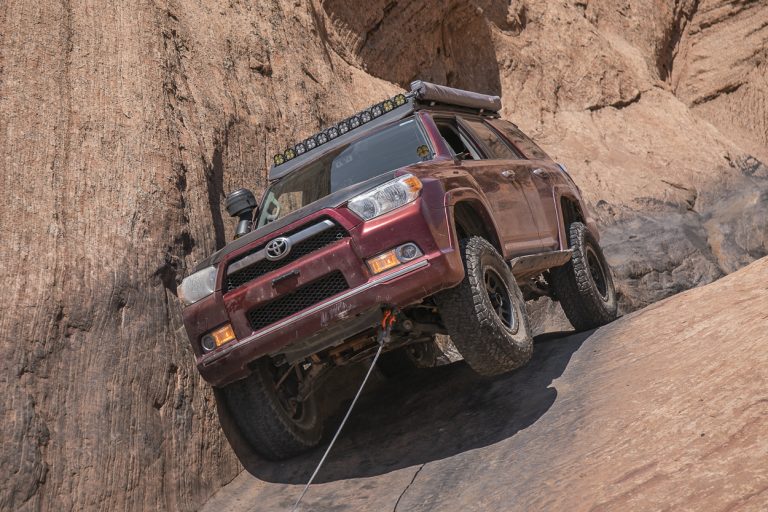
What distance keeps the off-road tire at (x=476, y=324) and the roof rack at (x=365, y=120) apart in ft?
5.23

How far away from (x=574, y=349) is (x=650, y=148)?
33.7 feet

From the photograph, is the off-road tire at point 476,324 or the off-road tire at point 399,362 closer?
the off-road tire at point 476,324

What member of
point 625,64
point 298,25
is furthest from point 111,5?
point 625,64

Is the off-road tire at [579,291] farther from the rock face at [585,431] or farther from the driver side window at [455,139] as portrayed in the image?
the driver side window at [455,139]

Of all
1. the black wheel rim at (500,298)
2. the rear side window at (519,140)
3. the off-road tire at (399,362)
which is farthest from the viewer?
the rear side window at (519,140)

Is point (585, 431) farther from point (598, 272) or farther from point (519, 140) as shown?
point (519, 140)

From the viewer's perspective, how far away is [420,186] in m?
5.14

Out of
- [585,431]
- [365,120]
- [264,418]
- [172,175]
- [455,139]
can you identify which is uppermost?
[172,175]

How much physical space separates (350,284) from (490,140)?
2.95m

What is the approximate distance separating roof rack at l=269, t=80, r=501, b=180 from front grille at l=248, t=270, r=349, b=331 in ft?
6.13

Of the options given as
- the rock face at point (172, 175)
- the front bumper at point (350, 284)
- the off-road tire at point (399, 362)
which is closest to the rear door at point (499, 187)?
the front bumper at point (350, 284)

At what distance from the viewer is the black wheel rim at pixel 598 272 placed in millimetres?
8211

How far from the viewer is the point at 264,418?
5676 millimetres

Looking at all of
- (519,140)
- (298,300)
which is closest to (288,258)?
(298,300)
